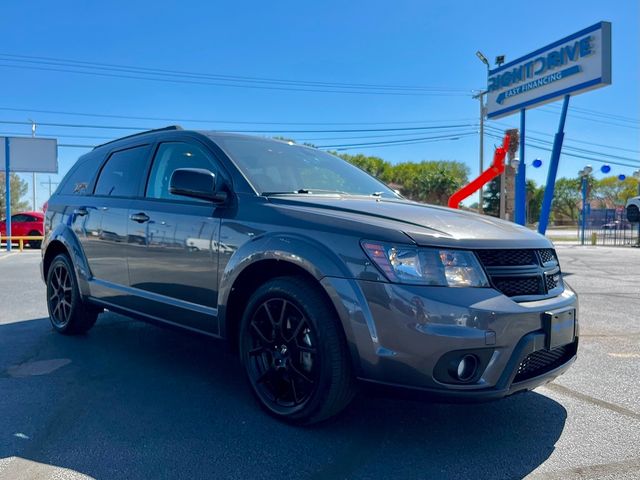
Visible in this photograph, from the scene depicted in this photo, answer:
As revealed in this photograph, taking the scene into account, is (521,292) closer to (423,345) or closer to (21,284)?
(423,345)

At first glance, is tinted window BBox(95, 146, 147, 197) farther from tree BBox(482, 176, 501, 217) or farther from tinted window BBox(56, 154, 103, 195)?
tree BBox(482, 176, 501, 217)

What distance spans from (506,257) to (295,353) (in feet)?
4.14

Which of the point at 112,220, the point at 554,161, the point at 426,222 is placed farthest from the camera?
the point at 554,161

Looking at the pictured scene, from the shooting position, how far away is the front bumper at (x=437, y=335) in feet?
7.82

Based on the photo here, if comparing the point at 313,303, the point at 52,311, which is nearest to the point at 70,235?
the point at 52,311

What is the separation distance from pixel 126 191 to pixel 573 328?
3469 mm

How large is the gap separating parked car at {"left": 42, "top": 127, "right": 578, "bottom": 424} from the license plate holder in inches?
0.4

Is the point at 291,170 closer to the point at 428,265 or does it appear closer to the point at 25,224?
the point at 428,265

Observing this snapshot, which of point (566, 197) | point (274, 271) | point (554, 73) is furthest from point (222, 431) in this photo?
point (566, 197)

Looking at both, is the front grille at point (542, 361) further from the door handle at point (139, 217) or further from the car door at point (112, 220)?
the car door at point (112, 220)

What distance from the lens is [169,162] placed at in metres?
4.00

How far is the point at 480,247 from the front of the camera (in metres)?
2.58

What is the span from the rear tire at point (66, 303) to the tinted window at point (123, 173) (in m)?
0.90

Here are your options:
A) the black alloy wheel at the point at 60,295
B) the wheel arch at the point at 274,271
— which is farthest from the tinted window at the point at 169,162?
the black alloy wheel at the point at 60,295
